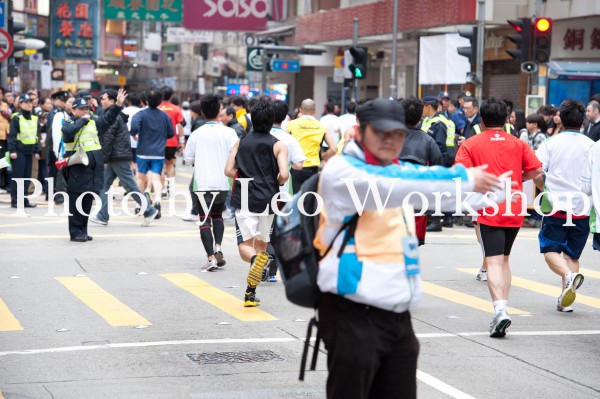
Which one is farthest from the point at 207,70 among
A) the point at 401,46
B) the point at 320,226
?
the point at 320,226

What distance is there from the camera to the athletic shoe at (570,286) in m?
10.1

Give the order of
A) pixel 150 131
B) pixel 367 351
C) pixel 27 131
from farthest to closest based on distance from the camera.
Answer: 1. pixel 27 131
2. pixel 150 131
3. pixel 367 351

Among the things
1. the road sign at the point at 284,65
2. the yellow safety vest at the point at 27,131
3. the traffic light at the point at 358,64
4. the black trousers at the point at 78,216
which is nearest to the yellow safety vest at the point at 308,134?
the black trousers at the point at 78,216

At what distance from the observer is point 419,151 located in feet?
33.6

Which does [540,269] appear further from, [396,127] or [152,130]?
[396,127]

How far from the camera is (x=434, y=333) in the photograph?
9.20 metres

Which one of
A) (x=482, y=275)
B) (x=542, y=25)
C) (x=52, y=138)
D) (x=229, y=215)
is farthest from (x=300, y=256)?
(x=542, y=25)

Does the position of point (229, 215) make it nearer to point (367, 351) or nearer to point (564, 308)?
point (564, 308)

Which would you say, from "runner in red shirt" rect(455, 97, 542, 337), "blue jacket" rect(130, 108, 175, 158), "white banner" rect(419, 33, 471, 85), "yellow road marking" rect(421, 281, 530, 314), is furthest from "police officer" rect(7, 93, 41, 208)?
"runner in red shirt" rect(455, 97, 542, 337)

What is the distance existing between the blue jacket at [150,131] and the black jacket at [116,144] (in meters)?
0.54

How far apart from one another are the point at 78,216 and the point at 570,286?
7.13 metres

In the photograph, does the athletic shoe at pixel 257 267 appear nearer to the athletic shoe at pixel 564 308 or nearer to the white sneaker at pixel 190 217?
the athletic shoe at pixel 564 308

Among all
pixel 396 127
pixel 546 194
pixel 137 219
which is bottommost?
pixel 137 219

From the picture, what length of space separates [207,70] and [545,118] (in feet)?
198
